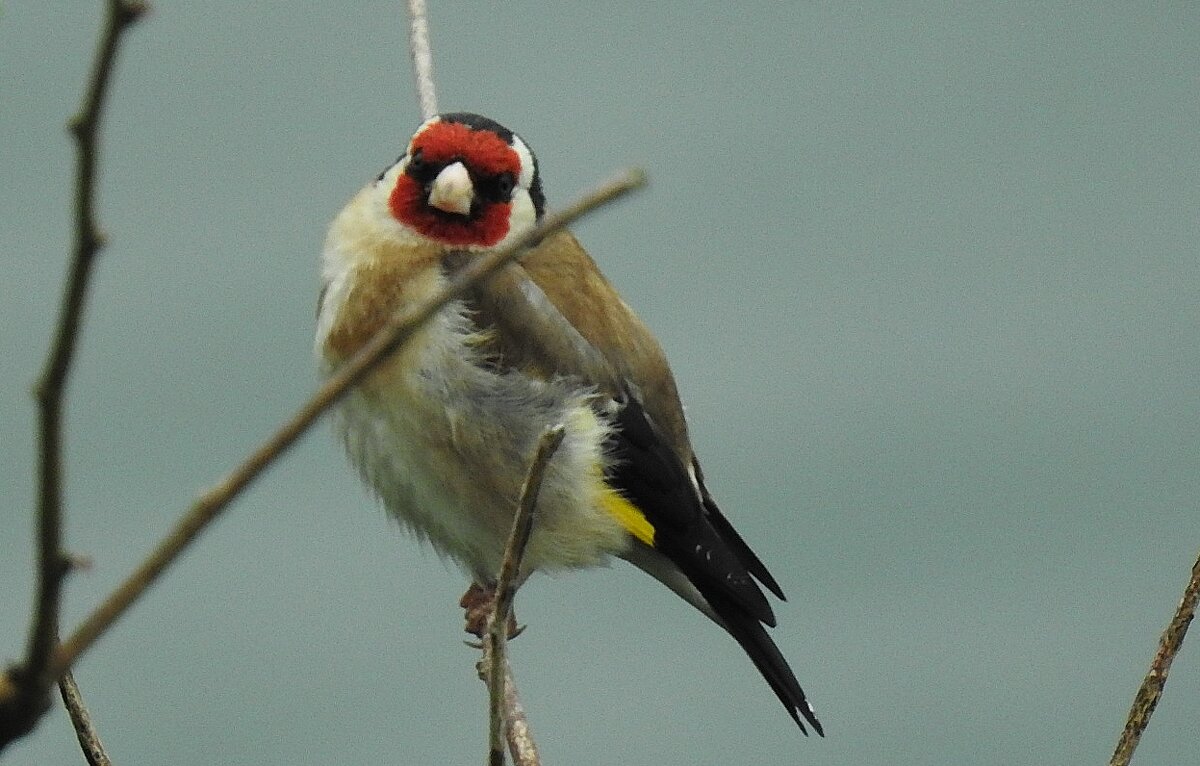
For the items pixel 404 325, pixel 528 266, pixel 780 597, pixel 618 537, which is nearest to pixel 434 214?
pixel 528 266

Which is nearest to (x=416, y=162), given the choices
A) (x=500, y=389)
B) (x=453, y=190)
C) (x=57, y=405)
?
(x=453, y=190)

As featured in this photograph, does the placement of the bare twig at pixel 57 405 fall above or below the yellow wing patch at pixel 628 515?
above

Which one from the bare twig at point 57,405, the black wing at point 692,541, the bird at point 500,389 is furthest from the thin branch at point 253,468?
the black wing at point 692,541

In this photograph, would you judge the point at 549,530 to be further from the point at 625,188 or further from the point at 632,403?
the point at 625,188

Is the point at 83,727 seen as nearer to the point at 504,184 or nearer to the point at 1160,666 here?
the point at 1160,666

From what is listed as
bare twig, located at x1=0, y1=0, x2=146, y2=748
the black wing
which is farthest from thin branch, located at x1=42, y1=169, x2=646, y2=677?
the black wing

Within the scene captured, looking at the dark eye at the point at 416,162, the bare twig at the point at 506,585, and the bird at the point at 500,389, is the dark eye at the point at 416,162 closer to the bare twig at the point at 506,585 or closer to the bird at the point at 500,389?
the bird at the point at 500,389

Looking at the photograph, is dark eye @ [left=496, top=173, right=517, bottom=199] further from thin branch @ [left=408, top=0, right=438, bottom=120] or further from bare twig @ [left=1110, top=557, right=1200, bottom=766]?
bare twig @ [left=1110, top=557, right=1200, bottom=766]
